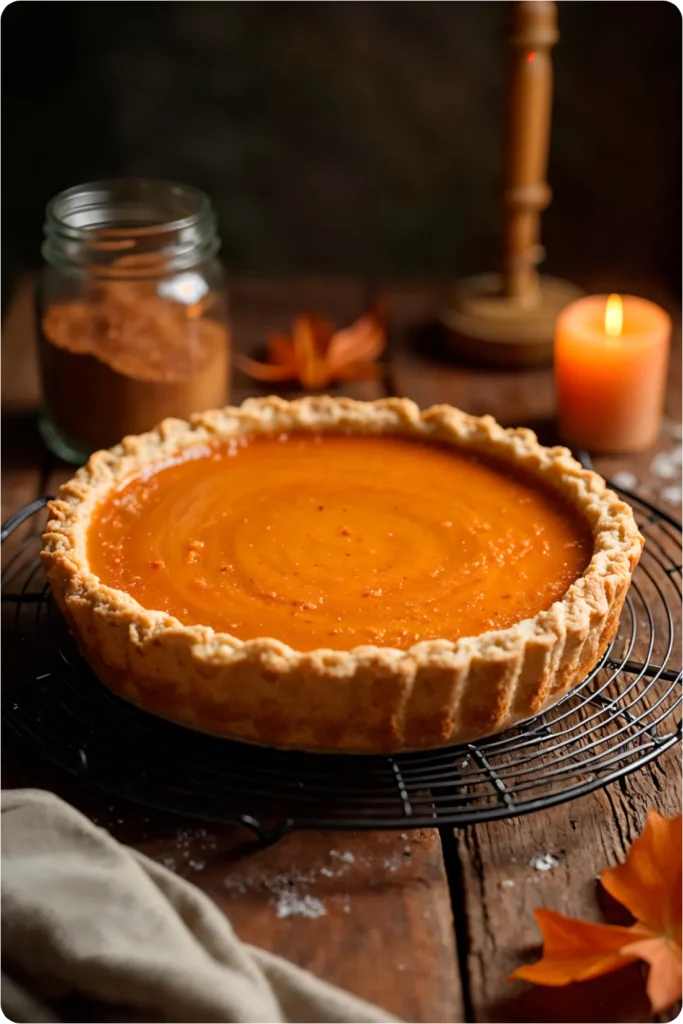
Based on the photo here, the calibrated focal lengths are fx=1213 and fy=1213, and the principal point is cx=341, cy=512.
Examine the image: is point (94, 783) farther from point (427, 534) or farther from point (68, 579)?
point (427, 534)

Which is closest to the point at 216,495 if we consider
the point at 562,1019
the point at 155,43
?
the point at 562,1019

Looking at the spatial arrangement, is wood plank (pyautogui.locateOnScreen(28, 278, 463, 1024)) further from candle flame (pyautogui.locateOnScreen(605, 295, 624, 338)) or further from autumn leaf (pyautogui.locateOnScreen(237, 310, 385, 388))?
autumn leaf (pyautogui.locateOnScreen(237, 310, 385, 388))

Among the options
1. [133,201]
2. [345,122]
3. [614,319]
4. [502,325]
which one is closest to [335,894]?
[614,319]

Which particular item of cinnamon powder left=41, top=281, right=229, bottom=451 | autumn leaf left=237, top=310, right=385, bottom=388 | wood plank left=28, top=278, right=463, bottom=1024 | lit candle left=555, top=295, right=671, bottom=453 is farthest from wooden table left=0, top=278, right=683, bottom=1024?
autumn leaf left=237, top=310, right=385, bottom=388

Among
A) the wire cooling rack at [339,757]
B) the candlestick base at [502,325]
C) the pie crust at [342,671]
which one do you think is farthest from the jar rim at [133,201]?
the pie crust at [342,671]

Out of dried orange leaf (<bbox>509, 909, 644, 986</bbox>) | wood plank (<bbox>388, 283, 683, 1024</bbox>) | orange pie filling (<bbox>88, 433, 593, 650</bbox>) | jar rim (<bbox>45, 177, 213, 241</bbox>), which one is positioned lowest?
wood plank (<bbox>388, 283, 683, 1024</bbox>)

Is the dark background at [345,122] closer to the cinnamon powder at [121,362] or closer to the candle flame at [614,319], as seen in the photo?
the candle flame at [614,319]
